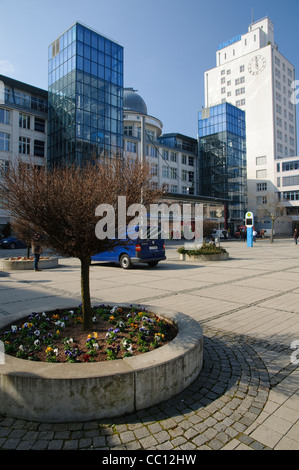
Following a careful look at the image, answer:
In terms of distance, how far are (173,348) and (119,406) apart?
78 centimetres

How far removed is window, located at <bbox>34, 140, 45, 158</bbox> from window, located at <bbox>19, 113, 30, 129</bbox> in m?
2.25

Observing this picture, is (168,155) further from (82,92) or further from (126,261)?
(126,261)

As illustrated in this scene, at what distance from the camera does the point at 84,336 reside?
12.2ft

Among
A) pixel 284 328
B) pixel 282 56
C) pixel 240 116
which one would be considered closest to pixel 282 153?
pixel 240 116

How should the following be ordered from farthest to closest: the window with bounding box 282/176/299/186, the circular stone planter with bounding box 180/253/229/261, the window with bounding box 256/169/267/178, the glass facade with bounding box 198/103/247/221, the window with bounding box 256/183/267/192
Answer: the window with bounding box 256/169/267/178 → the window with bounding box 256/183/267/192 → the window with bounding box 282/176/299/186 → the glass facade with bounding box 198/103/247/221 → the circular stone planter with bounding box 180/253/229/261

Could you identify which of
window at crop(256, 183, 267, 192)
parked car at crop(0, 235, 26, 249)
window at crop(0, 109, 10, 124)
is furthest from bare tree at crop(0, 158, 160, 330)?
window at crop(256, 183, 267, 192)

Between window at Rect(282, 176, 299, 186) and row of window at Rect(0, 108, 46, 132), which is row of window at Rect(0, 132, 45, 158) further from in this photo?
window at Rect(282, 176, 299, 186)

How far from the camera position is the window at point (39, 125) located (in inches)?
1674

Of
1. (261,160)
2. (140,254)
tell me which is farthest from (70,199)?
(261,160)

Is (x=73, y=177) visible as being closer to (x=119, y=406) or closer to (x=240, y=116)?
(x=119, y=406)

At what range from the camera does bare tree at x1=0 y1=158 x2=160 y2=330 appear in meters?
3.38

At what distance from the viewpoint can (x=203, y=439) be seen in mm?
2316

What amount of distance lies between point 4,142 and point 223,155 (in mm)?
43189

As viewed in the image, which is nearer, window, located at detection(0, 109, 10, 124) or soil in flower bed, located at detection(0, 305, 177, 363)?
soil in flower bed, located at detection(0, 305, 177, 363)
